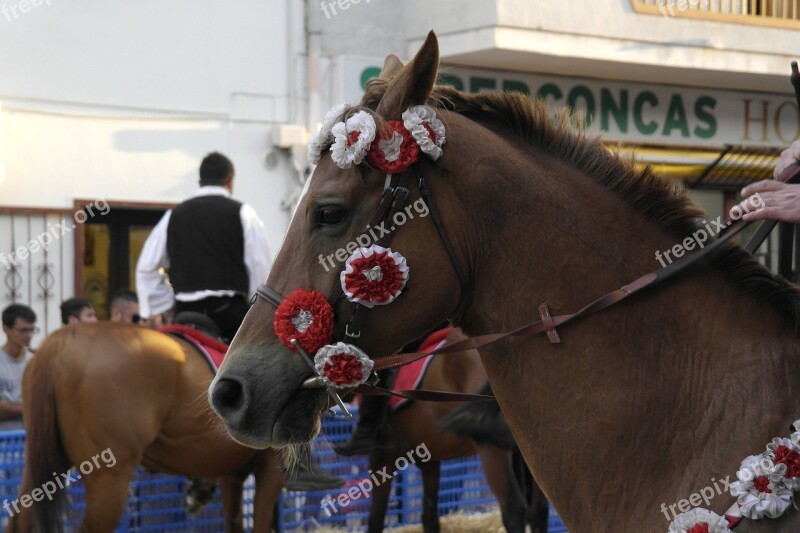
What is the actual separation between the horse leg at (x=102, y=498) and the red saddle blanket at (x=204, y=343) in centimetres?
87

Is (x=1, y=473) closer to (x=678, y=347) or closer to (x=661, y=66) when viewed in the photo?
(x=678, y=347)

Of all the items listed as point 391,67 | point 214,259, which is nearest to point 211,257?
point 214,259

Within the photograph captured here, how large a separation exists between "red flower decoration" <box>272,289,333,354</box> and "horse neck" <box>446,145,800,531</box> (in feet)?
1.32

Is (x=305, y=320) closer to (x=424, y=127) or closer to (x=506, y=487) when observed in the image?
(x=424, y=127)

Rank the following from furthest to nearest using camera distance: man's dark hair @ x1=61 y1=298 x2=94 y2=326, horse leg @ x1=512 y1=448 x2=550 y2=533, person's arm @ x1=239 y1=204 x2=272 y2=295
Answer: man's dark hair @ x1=61 y1=298 x2=94 y2=326 → horse leg @ x1=512 y1=448 x2=550 y2=533 → person's arm @ x1=239 y1=204 x2=272 y2=295

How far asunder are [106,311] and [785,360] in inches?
361

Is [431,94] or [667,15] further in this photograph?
[667,15]

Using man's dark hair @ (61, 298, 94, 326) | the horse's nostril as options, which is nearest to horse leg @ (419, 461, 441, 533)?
man's dark hair @ (61, 298, 94, 326)

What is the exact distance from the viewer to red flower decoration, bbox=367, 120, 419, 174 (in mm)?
2785

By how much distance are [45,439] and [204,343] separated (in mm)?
1130

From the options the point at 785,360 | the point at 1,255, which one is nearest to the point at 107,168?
the point at 1,255

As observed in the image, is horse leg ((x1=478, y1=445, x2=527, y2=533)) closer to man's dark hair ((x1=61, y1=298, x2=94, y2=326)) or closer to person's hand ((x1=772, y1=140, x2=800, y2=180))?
man's dark hair ((x1=61, y1=298, x2=94, y2=326))

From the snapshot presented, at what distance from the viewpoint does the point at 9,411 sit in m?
7.77

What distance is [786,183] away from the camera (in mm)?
2797
